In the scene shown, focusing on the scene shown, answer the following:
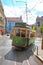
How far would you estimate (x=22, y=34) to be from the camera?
72.2 feet

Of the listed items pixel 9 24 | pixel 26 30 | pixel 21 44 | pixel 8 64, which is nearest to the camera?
pixel 8 64

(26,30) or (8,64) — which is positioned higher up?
(26,30)

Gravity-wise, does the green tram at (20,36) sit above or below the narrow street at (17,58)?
above

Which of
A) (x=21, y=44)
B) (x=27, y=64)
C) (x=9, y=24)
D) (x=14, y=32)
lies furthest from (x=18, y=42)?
(x=9, y=24)

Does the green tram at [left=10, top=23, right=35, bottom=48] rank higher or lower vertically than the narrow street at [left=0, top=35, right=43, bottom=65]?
higher

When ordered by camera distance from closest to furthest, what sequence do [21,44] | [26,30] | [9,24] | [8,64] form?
[8,64] < [21,44] < [26,30] < [9,24]

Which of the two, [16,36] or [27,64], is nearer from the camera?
[27,64]

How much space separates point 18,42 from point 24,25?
2730 millimetres

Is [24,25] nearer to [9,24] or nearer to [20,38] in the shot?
[20,38]

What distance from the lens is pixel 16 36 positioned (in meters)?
21.4

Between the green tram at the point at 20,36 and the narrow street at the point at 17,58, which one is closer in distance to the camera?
the narrow street at the point at 17,58

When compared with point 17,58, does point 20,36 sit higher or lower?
higher

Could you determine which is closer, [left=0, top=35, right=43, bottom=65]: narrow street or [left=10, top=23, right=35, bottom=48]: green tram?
[left=0, top=35, right=43, bottom=65]: narrow street

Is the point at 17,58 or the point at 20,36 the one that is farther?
the point at 20,36
